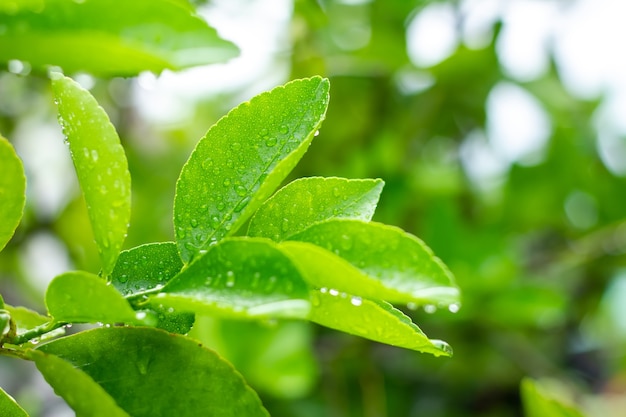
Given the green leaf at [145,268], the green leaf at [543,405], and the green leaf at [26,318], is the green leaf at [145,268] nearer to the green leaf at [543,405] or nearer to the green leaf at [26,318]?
the green leaf at [26,318]

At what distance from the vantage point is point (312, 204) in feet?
1.36

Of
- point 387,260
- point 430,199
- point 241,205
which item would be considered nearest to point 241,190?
point 241,205

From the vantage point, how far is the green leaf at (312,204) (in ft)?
1.34

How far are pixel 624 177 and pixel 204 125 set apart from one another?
944mm

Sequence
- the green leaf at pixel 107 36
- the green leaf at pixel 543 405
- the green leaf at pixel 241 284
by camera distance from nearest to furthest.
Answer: the green leaf at pixel 241 284, the green leaf at pixel 107 36, the green leaf at pixel 543 405

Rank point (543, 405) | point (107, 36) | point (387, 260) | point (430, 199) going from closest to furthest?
point (387, 260)
point (107, 36)
point (543, 405)
point (430, 199)

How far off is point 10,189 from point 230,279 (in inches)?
4.9

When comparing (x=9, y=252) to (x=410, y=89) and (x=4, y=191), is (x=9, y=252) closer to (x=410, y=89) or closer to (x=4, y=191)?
(x=410, y=89)

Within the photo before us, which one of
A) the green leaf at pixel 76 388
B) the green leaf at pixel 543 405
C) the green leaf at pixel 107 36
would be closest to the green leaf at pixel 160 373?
the green leaf at pixel 76 388

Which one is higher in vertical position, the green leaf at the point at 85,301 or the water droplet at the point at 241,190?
the water droplet at the point at 241,190

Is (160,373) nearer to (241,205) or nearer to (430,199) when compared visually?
(241,205)

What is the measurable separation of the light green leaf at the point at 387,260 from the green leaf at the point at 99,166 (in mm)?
109

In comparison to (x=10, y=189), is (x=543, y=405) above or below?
below

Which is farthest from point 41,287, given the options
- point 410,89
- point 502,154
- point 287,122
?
point 287,122
